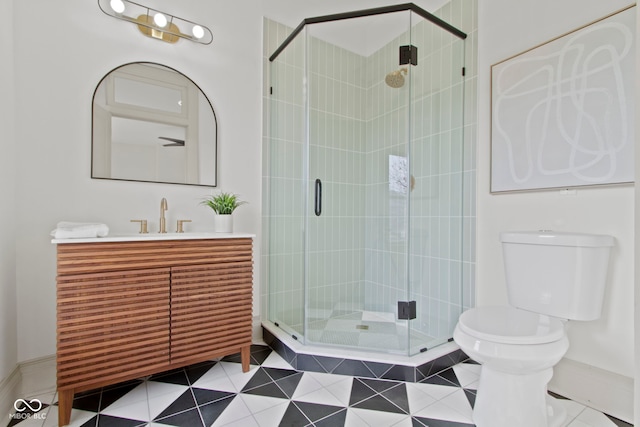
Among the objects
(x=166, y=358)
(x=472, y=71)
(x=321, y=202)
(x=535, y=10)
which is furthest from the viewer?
(x=321, y=202)

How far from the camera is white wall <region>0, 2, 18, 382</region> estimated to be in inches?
56.3

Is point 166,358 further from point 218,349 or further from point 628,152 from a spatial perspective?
point 628,152

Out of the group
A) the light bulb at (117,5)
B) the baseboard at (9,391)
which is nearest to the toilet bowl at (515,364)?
the baseboard at (9,391)

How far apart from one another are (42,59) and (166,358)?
5.53 feet

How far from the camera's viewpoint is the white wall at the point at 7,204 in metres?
1.43

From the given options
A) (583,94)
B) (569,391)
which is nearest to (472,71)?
(583,94)

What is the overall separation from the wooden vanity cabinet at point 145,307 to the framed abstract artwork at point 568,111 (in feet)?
5.42

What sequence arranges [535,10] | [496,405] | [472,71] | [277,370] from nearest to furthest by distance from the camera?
1. [496,405]
2. [535,10]
3. [277,370]
4. [472,71]

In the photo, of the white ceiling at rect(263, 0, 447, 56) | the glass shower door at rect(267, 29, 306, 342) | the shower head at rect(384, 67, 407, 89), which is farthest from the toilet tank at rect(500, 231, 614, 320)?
the white ceiling at rect(263, 0, 447, 56)

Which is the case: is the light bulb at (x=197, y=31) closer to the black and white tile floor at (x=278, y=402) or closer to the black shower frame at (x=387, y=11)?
the black shower frame at (x=387, y=11)

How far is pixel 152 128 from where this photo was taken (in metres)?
1.92

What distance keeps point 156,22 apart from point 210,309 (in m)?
1.76

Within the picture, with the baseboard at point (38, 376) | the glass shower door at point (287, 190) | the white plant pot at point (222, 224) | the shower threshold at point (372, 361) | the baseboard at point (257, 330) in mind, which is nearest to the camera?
the baseboard at point (38, 376)

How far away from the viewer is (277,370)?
186cm
